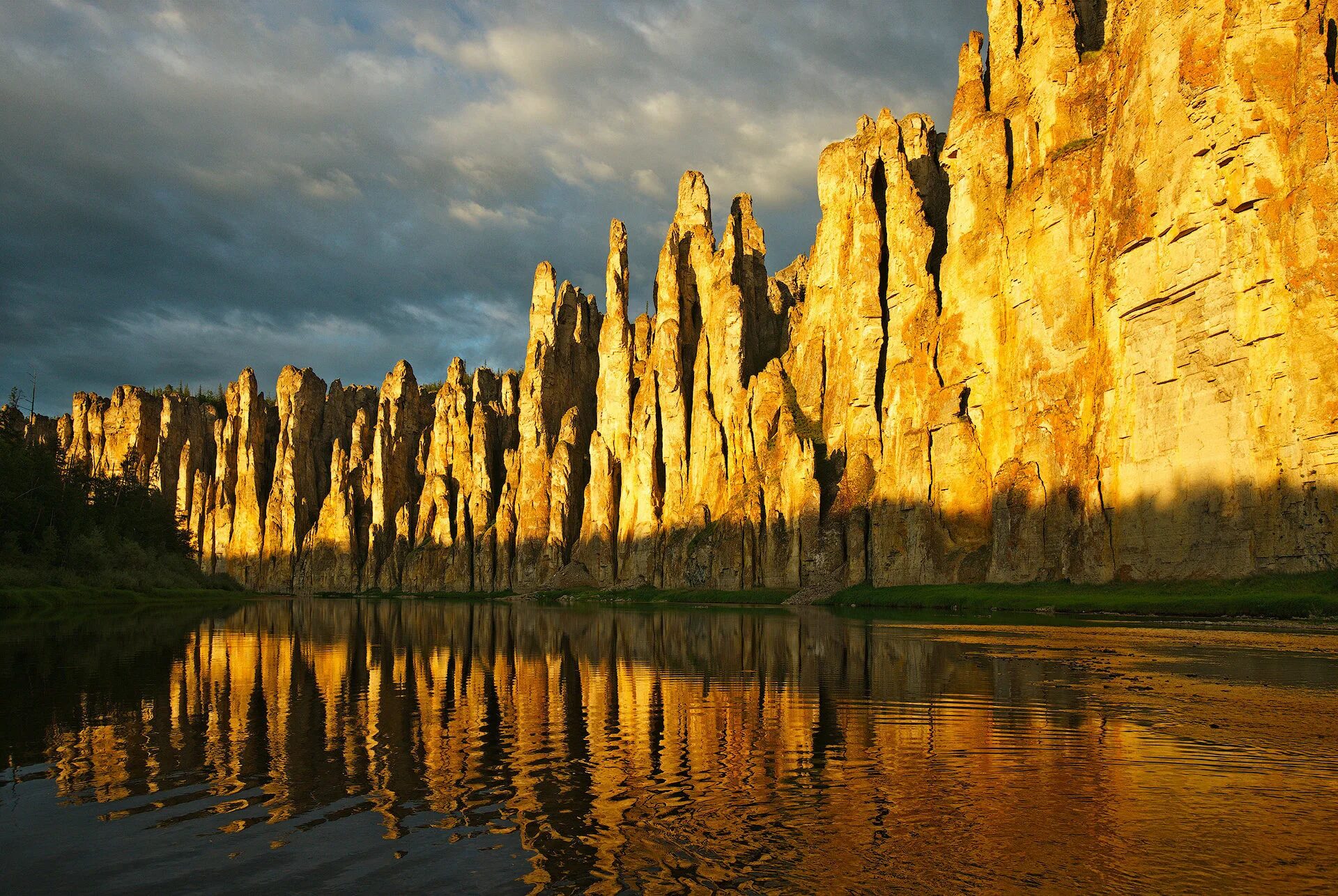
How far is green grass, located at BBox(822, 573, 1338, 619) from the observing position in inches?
1679

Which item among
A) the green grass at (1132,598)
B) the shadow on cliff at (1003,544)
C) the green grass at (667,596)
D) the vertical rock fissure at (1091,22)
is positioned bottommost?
the green grass at (667,596)

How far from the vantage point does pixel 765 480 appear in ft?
339

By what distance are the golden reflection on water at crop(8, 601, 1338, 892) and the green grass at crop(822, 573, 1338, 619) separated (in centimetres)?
1773

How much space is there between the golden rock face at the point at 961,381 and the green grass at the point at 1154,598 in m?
1.71

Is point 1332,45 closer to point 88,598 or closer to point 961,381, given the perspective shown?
point 961,381

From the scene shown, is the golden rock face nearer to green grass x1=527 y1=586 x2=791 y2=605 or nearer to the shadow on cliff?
the shadow on cliff

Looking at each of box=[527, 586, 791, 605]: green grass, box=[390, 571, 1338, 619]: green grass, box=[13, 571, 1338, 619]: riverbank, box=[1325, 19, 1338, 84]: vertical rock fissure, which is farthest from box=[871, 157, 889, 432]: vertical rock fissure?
box=[1325, 19, 1338, 84]: vertical rock fissure

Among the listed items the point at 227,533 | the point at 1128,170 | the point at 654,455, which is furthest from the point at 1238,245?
the point at 227,533

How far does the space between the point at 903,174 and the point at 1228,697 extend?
87.4 m

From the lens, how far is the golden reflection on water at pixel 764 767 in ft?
30.1

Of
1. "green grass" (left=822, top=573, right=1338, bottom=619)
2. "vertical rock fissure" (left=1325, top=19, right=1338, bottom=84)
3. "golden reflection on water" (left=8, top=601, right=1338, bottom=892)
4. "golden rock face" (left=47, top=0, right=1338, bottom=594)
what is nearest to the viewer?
"golden reflection on water" (left=8, top=601, right=1338, bottom=892)

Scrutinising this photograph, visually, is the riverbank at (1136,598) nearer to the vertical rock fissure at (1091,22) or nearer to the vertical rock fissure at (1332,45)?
the vertical rock fissure at (1332,45)

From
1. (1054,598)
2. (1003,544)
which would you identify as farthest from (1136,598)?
(1003,544)

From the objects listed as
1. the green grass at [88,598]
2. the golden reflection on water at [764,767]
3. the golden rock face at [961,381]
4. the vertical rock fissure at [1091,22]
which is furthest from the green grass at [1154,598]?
the green grass at [88,598]
